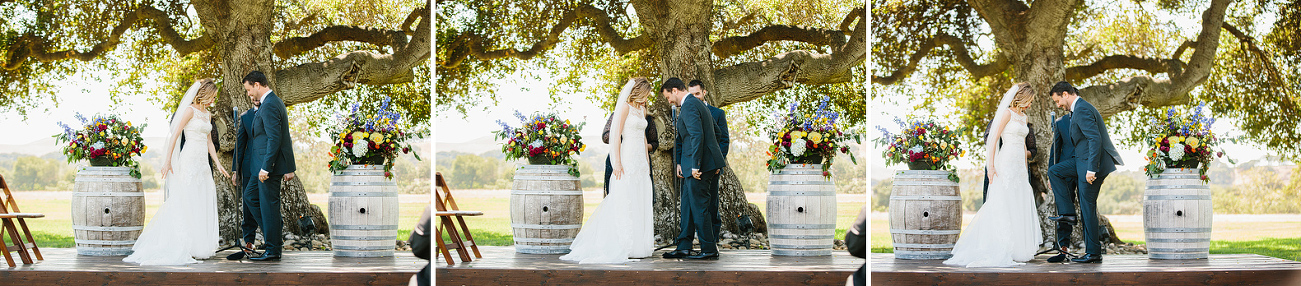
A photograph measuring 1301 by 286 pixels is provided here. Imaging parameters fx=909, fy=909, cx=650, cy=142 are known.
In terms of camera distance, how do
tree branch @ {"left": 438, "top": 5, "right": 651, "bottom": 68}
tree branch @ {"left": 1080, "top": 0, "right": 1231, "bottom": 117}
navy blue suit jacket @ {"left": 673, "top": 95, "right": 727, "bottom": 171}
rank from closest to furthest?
navy blue suit jacket @ {"left": 673, "top": 95, "right": 727, "bottom": 171} < tree branch @ {"left": 1080, "top": 0, "right": 1231, "bottom": 117} < tree branch @ {"left": 438, "top": 5, "right": 651, "bottom": 68}

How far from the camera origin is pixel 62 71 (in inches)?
317

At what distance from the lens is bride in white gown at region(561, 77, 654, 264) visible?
5223 millimetres

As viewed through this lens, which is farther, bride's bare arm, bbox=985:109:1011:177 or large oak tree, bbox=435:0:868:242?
large oak tree, bbox=435:0:868:242

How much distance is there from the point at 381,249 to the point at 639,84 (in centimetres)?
195

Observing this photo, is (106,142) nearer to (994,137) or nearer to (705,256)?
(705,256)

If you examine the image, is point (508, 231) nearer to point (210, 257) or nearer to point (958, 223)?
point (210, 257)

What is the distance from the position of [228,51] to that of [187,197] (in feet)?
7.14

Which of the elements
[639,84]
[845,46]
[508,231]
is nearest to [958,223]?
[639,84]

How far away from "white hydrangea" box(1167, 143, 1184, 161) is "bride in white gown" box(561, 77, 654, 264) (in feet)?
10.7

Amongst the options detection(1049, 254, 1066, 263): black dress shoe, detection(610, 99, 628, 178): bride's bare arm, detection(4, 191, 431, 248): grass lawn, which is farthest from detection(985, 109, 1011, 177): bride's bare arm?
detection(4, 191, 431, 248): grass lawn

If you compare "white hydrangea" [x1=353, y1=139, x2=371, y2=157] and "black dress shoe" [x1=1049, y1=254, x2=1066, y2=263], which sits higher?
"white hydrangea" [x1=353, y1=139, x2=371, y2=157]

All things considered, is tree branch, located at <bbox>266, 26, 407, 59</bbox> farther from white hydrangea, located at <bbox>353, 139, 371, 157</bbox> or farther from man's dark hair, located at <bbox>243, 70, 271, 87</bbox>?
Result: man's dark hair, located at <bbox>243, 70, 271, 87</bbox>

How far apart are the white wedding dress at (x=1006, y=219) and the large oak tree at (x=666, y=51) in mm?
2598

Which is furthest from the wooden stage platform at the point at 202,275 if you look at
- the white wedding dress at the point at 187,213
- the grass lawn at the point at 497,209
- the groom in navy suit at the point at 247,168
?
the grass lawn at the point at 497,209
